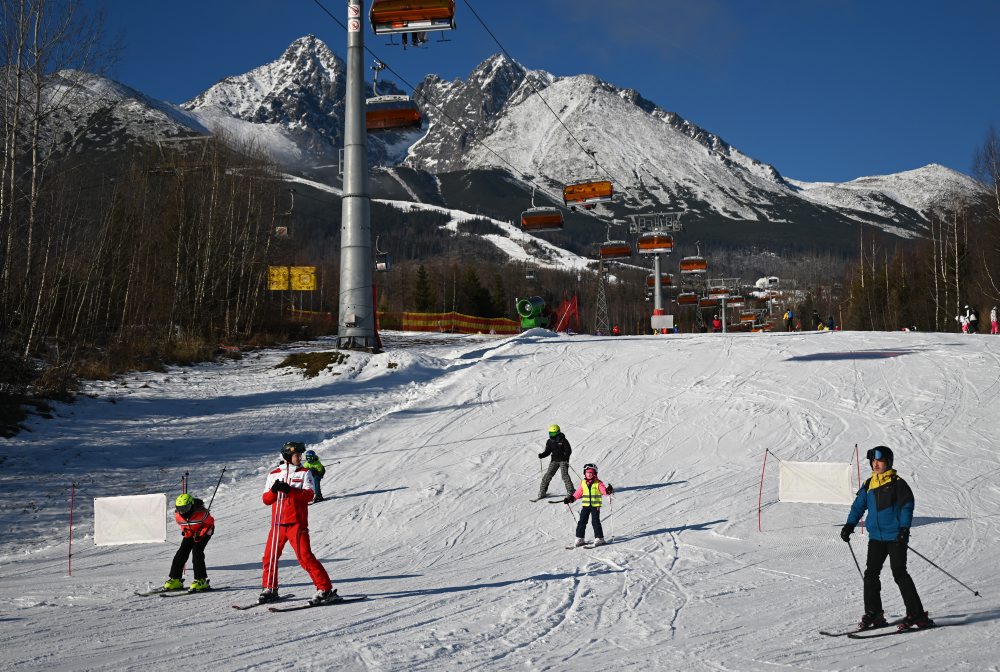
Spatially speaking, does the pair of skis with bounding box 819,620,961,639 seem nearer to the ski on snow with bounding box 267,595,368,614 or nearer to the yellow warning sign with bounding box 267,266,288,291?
the ski on snow with bounding box 267,595,368,614

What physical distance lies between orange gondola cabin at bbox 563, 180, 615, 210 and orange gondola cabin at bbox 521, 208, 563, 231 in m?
0.90

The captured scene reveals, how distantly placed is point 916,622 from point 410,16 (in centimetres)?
1972

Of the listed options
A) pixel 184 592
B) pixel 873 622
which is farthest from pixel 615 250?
pixel 873 622

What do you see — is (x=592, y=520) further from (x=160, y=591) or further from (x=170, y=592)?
(x=160, y=591)

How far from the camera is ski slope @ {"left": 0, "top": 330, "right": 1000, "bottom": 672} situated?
284 inches

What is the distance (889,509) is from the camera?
741 cm

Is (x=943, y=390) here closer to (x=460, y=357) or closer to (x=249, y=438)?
(x=460, y=357)

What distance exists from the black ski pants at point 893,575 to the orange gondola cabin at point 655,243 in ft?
167

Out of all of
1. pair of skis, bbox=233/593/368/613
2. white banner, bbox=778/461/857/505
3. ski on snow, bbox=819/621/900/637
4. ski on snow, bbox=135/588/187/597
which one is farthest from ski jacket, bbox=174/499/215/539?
white banner, bbox=778/461/857/505

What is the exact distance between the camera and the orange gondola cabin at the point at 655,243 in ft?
189

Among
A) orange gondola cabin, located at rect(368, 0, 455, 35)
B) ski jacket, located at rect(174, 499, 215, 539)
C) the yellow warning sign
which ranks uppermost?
orange gondola cabin, located at rect(368, 0, 455, 35)

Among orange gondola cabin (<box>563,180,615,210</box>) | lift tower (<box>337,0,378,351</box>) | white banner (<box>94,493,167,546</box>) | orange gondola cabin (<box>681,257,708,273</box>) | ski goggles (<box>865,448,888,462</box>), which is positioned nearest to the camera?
ski goggles (<box>865,448,888,462</box>)

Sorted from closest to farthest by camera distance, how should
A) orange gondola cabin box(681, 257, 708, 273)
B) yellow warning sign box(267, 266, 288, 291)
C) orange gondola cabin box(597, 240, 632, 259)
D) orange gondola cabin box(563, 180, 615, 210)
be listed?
orange gondola cabin box(563, 180, 615, 210) < yellow warning sign box(267, 266, 288, 291) < orange gondola cabin box(597, 240, 632, 259) < orange gondola cabin box(681, 257, 708, 273)

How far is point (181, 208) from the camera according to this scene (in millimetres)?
35750
